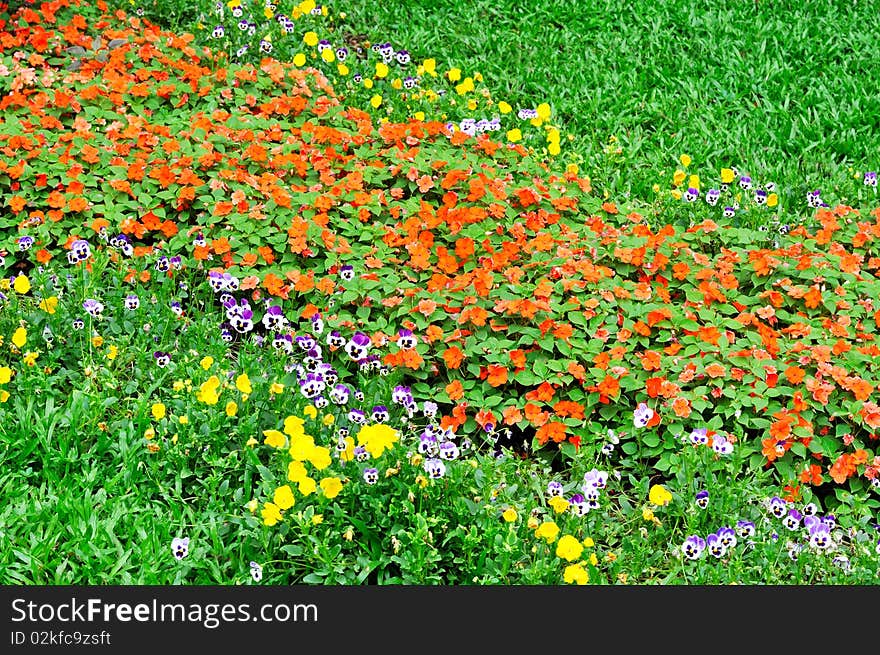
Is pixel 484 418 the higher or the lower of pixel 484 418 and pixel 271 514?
the lower

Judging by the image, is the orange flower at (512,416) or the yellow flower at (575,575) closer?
the yellow flower at (575,575)

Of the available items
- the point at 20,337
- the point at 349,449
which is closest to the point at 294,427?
the point at 349,449

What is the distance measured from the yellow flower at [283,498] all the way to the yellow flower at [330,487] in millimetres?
89

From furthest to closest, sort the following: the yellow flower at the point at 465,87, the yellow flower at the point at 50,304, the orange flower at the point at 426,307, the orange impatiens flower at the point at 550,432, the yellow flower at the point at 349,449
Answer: the yellow flower at the point at 465,87, the orange flower at the point at 426,307, the yellow flower at the point at 50,304, the orange impatiens flower at the point at 550,432, the yellow flower at the point at 349,449

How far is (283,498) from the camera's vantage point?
2.72 m

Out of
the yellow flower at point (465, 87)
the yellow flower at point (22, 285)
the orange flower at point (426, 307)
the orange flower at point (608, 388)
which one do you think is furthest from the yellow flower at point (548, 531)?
the yellow flower at point (465, 87)

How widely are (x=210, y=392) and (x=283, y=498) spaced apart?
522mm

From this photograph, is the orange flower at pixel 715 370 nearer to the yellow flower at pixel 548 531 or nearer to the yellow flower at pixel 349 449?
the yellow flower at pixel 548 531

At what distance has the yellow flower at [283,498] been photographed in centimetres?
271

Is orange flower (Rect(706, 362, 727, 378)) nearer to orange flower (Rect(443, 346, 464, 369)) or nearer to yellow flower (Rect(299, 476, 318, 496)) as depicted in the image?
orange flower (Rect(443, 346, 464, 369))

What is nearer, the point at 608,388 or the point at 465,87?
the point at 608,388

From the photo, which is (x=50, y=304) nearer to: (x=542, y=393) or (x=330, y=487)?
(x=330, y=487)

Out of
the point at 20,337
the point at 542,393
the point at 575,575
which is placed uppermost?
the point at 575,575

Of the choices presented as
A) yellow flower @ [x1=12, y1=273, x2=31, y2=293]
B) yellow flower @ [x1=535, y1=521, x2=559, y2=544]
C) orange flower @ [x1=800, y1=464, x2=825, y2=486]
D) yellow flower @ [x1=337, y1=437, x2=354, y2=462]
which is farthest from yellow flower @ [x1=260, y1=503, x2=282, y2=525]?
orange flower @ [x1=800, y1=464, x2=825, y2=486]
